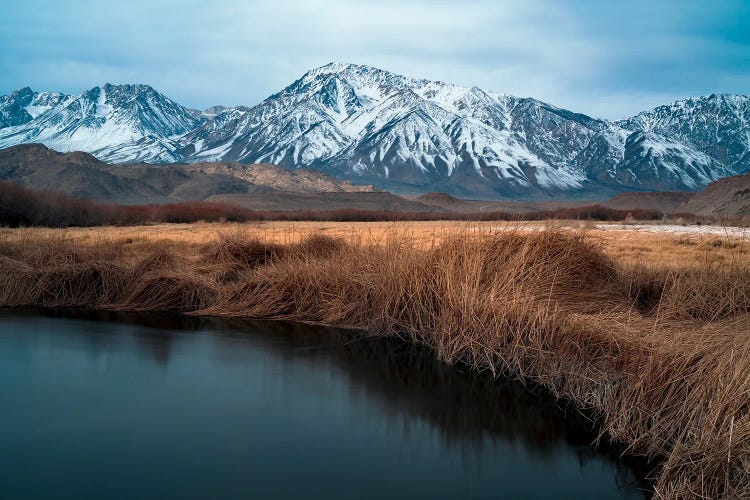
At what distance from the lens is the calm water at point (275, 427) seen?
683cm

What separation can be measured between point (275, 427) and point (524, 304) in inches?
170

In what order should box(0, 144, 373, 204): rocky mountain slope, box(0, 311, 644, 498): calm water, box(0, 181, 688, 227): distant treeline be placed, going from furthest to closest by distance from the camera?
box(0, 144, 373, 204): rocky mountain slope, box(0, 181, 688, 227): distant treeline, box(0, 311, 644, 498): calm water

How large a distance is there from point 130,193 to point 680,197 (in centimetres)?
9651

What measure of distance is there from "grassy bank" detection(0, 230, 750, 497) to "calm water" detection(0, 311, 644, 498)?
2.01ft

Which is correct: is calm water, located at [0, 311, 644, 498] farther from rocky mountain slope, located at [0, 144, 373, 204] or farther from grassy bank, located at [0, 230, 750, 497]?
rocky mountain slope, located at [0, 144, 373, 204]

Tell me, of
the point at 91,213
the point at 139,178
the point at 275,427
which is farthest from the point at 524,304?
the point at 139,178

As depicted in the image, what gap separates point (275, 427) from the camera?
840 centimetres

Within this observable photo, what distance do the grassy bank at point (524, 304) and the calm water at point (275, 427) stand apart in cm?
61

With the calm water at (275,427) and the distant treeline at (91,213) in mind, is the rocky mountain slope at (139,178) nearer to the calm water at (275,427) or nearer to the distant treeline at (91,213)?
the distant treeline at (91,213)

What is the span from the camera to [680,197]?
113125 millimetres

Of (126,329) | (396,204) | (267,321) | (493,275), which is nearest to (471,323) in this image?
(493,275)

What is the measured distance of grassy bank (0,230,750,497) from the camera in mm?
6906


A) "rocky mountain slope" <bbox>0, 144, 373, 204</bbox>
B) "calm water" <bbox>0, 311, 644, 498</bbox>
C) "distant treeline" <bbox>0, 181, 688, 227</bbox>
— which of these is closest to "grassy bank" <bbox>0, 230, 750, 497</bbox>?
"calm water" <bbox>0, 311, 644, 498</bbox>

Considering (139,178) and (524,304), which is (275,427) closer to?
(524,304)
